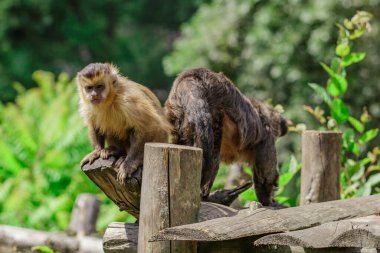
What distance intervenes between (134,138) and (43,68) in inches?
656

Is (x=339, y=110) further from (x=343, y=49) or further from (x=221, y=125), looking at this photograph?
(x=221, y=125)

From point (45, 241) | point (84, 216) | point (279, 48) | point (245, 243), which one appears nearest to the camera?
point (245, 243)

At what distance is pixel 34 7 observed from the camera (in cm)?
2014

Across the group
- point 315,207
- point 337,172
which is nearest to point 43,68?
point 337,172

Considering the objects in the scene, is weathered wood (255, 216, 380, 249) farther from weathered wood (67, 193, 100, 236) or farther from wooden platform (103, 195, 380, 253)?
weathered wood (67, 193, 100, 236)

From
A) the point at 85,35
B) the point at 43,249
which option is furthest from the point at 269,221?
the point at 85,35

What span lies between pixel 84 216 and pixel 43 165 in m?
2.45

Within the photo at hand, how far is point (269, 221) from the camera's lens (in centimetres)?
407

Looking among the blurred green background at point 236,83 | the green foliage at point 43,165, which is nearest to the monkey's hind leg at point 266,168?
the blurred green background at point 236,83

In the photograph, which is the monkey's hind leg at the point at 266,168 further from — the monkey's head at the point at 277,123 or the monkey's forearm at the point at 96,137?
Answer: the monkey's forearm at the point at 96,137

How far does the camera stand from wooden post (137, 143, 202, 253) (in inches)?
160

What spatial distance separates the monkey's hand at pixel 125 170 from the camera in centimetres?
434

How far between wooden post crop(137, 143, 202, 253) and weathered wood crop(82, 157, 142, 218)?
219mm

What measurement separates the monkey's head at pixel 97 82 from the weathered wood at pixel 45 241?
2216 millimetres
